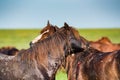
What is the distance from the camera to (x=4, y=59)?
9094 mm

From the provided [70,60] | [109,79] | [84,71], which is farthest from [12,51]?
[109,79]

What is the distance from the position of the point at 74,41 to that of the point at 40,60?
926 mm

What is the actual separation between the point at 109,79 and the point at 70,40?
1156 mm

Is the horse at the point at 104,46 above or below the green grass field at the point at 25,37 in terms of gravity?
above

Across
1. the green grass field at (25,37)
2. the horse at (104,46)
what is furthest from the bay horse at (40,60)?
the green grass field at (25,37)

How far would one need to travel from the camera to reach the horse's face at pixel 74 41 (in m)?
9.19

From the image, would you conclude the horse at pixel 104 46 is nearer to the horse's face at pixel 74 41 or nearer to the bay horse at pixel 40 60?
the horse's face at pixel 74 41

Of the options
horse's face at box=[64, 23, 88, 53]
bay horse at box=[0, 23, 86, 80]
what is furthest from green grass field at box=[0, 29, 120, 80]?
bay horse at box=[0, 23, 86, 80]

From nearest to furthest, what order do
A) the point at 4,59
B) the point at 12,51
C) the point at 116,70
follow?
1. the point at 116,70
2. the point at 4,59
3. the point at 12,51

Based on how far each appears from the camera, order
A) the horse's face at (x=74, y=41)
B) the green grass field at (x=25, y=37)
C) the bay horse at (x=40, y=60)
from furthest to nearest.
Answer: the green grass field at (x=25, y=37), the horse's face at (x=74, y=41), the bay horse at (x=40, y=60)

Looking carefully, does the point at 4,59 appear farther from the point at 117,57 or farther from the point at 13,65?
the point at 117,57

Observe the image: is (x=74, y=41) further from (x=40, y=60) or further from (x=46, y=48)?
(x=40, y=60)

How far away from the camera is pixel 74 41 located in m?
9.46

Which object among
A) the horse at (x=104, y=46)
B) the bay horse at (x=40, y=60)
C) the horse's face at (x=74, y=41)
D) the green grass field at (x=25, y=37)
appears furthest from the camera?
the green grass field at (x=25, y=37)
